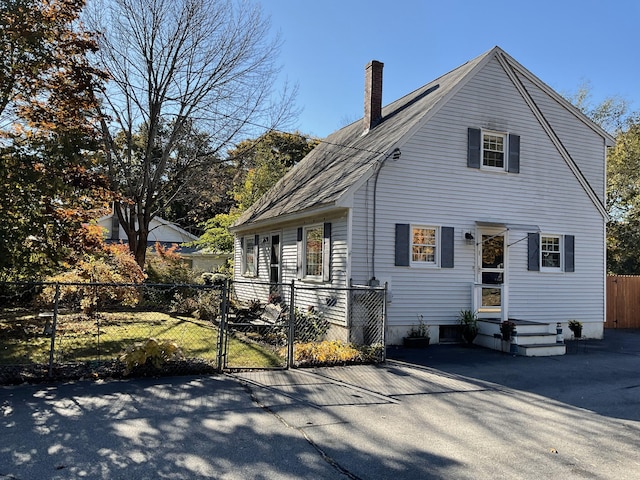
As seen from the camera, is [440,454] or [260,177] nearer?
[440,454]

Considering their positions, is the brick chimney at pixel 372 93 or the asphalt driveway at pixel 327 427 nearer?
the asphalt driveway at pixel 327 427

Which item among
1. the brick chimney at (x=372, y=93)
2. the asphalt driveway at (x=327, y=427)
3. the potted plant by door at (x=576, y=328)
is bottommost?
the asphalt driveway at (x=327, y=427)

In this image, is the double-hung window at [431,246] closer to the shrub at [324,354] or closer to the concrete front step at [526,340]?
the concrete front step at [526,340]

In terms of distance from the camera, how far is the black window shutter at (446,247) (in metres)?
11.4

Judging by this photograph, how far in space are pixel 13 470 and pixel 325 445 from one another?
9.14ft

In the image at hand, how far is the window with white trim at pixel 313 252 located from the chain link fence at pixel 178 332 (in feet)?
2.14

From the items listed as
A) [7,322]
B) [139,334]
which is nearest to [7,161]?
[139,334]

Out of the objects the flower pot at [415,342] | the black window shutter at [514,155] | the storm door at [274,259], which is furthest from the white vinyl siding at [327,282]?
the black window shutter at [514,155]

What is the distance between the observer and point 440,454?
459 cm

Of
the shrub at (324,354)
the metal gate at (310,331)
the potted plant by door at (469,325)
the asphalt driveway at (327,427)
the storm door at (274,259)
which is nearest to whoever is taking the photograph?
the asphalt driveway at (327,427)

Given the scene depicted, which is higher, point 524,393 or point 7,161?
point 7,161

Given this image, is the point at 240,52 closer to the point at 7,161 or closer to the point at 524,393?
the point at 7,161

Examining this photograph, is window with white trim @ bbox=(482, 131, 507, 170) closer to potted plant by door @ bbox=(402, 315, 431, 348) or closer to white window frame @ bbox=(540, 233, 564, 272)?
white window frame @ bbox=(540, 233, 564, 272)

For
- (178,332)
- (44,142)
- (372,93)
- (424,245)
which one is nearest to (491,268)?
(424,245)
